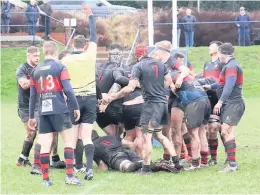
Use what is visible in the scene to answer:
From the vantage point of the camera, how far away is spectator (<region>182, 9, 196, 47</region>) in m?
33.9

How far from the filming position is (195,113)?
1200 centimetres

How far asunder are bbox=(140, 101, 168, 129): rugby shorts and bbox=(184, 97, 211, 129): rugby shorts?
0.59 m

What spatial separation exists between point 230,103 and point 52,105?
116 inches

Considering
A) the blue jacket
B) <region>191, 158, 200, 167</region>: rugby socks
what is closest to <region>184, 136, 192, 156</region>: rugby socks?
<region>191, 158, 200, 167</region>: rugby socks

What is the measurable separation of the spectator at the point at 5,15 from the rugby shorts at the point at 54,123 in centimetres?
2373

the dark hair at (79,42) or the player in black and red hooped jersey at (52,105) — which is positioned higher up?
the dark hair at (79,42)

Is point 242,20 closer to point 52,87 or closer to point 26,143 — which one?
point 26,143

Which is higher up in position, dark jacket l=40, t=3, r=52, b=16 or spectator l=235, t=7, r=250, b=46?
dark jacket l=40, t=3, r=52, b=16

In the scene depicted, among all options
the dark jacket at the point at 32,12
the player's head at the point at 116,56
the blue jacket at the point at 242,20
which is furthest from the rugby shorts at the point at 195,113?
the blue jacket at the point at 242,20

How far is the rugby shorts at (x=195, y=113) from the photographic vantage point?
12.0 m

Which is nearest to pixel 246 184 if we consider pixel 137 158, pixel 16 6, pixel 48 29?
pixel 137 158

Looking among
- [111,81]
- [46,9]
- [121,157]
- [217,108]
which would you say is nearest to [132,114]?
[111,81]

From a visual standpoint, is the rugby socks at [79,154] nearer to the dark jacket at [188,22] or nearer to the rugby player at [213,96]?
the rugby player at [213,96]

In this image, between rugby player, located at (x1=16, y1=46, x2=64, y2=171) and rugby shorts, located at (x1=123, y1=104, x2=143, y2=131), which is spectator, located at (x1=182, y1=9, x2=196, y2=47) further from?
rugby player, located at (x1=16, y1=46, x2=64, y2=171)
